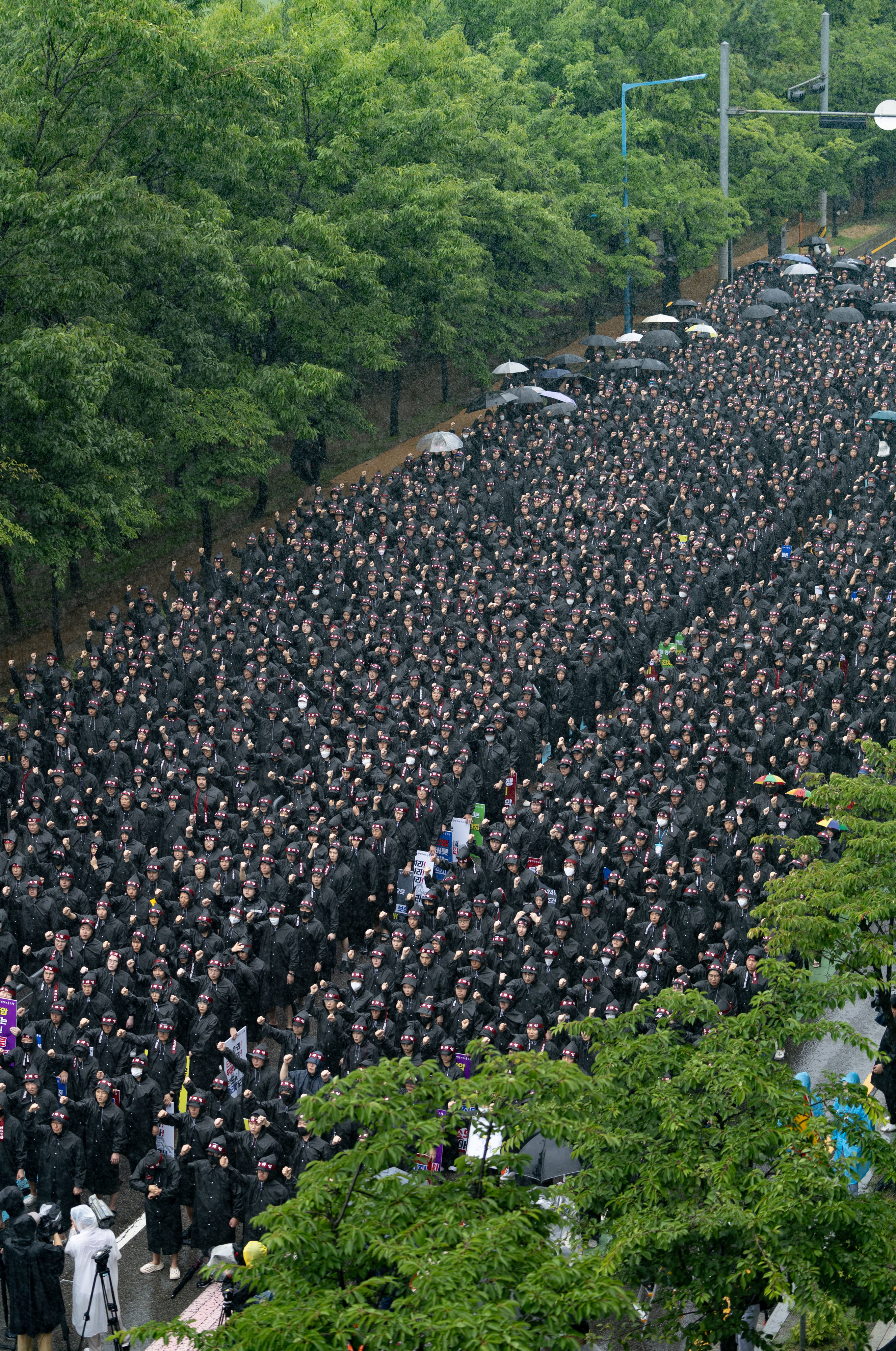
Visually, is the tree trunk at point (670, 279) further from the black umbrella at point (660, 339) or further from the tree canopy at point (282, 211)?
the black umbrella at point (660, 339)

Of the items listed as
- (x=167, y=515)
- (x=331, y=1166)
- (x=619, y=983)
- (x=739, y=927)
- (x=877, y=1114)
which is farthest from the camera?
(x=167, y=515)

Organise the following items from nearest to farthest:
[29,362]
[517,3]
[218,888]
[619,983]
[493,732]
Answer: [619,983], [218,888], [493,732], [29,362], [517,3]

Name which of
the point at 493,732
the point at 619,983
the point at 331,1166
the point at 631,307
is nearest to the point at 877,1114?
the point at 331,1166

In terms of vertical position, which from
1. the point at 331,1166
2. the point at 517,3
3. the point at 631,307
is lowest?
the point at 631,307

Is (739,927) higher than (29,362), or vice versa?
(29,362)

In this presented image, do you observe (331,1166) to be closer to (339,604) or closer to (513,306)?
(339,604)

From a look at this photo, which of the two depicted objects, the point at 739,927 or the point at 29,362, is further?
the point at 29,362

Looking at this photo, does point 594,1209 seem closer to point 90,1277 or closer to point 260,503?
point 90,1277
